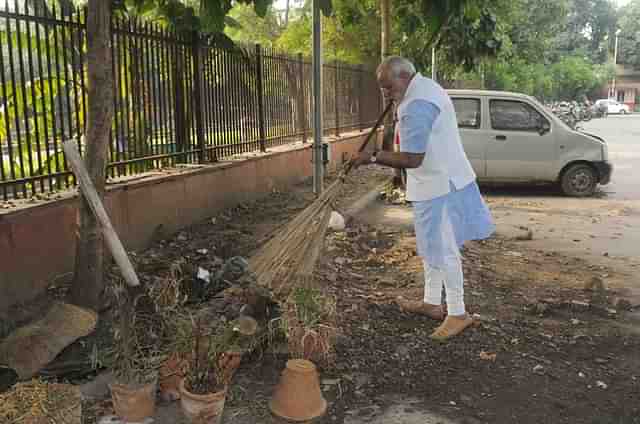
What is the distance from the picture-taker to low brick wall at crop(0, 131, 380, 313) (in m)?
3.84

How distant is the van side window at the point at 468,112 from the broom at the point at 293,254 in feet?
20.0

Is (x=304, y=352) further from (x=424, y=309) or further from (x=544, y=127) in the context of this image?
(x=544, y=127)

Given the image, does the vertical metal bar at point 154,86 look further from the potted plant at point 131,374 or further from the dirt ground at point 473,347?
the potted plant at point 131,374

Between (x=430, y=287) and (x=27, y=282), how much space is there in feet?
8.76

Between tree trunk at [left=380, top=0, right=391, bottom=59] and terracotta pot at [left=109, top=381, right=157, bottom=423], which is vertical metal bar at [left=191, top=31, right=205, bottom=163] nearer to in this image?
tree trunk at [left=380, top=0, right=391, bottom=59]

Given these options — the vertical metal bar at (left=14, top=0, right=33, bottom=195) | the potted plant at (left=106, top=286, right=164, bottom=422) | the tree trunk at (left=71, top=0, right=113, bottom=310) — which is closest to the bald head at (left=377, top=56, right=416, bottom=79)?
the tree trunk at (left=71, top=0, right=113, bottom=310)

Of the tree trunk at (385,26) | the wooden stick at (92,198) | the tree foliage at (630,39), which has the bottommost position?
the wooden stick at (92,198)

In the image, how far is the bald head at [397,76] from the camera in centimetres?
368

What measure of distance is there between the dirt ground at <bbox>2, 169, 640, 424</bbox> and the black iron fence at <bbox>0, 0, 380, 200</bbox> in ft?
3.38

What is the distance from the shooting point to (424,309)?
13.3 ft

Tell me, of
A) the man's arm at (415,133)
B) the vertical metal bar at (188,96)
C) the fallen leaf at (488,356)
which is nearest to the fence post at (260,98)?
the vertical metal bar at (188,96)

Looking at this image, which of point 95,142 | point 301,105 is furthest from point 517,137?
point 95,142

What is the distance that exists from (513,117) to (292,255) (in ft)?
22.2

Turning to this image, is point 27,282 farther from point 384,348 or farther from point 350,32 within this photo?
point 350,32
